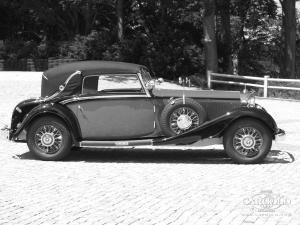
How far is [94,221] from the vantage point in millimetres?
6145

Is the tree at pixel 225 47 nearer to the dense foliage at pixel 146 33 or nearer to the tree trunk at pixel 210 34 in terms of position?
the dense foliage at pixel 146 33

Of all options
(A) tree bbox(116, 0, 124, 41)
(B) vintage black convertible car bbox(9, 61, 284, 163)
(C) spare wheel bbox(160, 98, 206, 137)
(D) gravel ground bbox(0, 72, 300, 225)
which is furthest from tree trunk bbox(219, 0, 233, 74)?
(C) spare wheel bbox(160, 98, 206, 137)

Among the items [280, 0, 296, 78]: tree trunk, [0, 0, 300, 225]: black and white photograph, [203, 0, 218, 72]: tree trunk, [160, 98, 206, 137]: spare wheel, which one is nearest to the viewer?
[0, 0, 300, 225]: black and white photograph

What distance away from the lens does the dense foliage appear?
103 ft

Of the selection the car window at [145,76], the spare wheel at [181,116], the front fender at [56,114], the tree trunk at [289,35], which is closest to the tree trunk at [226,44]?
the tree trunk at [289,35]

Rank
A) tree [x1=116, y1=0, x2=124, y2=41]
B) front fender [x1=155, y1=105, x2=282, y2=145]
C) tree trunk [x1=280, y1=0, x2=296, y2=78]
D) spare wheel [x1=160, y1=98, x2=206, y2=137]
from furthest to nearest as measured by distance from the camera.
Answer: tree [x1=116, y1=0, x2=124, y2=41] → tree trunk [x1=280, y1=0, x2=296, y2=78] → spare wheel [x1=160, y1=98, x2=206, y2=137] → front fender [x1=155, y1=105, x2=282, y2=145]

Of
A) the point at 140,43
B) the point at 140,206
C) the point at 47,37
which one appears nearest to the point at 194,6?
the point at 140,43

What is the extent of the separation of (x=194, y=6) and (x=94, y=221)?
2701 cm

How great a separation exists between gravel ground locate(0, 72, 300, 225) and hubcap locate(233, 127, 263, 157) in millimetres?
252

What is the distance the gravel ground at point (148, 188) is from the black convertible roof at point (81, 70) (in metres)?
1.23

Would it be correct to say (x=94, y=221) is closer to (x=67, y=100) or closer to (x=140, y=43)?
(x=67, y=100)

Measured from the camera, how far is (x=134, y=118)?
377 inches

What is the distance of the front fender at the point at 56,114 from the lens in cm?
947

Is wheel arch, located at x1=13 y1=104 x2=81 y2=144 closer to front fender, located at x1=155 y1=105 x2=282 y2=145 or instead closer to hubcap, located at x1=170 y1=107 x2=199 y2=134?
front fender, located at x1=155 y1=105 x2=282 y2=145
